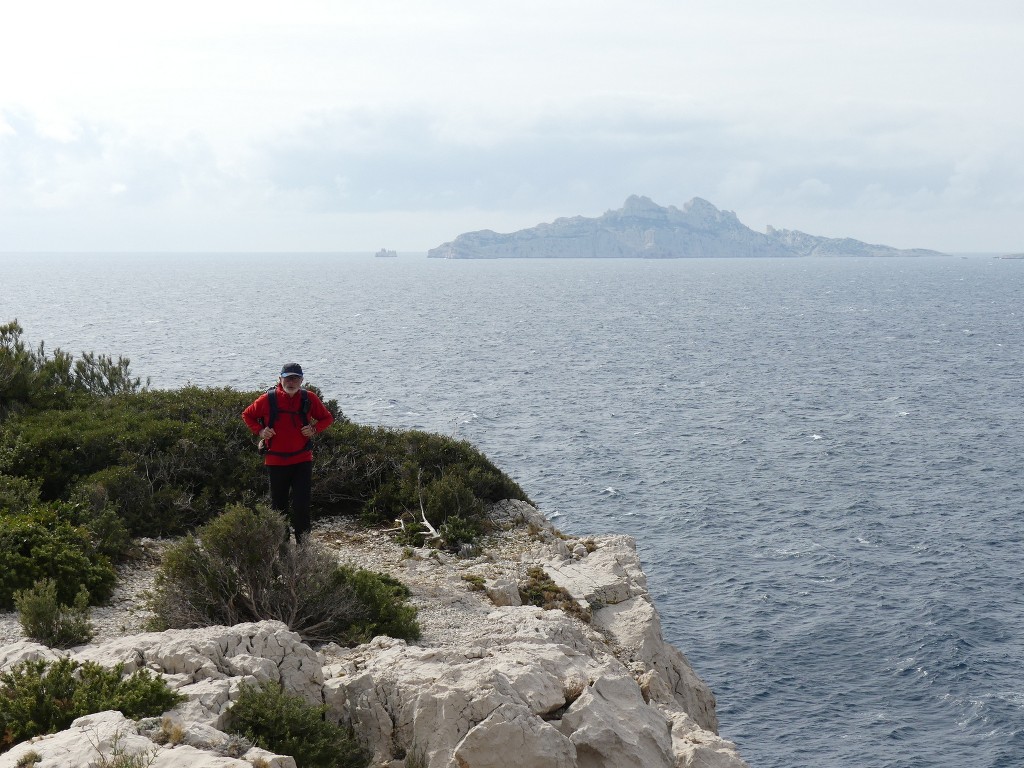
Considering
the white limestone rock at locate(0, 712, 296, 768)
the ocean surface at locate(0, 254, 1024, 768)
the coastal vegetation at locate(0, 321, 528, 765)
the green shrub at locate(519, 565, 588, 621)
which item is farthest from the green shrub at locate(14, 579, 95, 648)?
the ocean surface at locate(0, 254, 1024, 768)

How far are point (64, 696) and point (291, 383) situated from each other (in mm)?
5398

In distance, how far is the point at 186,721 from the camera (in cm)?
726

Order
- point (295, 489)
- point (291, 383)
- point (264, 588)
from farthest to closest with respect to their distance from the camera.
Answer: point (295, 489), point (291, 383), point (264, 588)

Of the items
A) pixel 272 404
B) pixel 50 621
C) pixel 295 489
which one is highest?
pixel 272 404

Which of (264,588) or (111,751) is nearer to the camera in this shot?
(111,751)

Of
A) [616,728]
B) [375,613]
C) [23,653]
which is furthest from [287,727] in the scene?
[375,613]

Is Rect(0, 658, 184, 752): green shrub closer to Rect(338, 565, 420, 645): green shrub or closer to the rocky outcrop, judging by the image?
the rocky outcrop

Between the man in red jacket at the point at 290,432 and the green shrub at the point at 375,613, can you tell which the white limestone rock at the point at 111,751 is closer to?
the green shrub at the point at 375,613

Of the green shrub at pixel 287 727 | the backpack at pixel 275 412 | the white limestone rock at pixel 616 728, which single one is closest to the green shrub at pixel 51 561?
the backpack at pixel 275 412

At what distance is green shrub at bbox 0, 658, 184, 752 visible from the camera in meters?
7.15

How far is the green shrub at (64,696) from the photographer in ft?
23.5

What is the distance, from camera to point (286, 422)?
1234 centimetres

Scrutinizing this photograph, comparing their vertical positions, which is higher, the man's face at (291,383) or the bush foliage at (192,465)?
the man's face at (291,383)

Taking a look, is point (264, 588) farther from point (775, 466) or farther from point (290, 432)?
point (775, 466)
